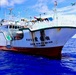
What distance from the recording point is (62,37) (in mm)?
29656

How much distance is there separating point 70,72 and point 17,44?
16132 millimetres

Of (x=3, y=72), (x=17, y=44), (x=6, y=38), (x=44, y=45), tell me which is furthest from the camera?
(x=6, y=38)

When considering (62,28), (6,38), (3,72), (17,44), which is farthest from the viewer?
(6,38)

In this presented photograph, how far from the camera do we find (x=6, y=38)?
39188mm

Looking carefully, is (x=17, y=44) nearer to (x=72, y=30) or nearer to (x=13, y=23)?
(x=13, y=23)

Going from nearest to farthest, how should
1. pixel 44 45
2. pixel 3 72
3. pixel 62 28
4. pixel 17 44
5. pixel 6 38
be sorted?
1. pixel 3 72
2. pixel 62 28
3. pixel 44 45
4. pixel 17 44
5. pixel 6 38

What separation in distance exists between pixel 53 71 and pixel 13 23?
65.2 feet

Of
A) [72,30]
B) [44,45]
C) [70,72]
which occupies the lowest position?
[70,72]

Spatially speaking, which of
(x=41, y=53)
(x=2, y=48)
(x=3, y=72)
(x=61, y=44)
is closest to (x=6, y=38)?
(x=2, y=48)

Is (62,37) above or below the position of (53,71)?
above

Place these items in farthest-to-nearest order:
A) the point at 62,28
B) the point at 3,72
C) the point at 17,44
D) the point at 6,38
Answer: the point at 6,38
the point at 17,44
the point at 62,28
the point at 3,72

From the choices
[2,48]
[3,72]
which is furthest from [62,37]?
[2,48]

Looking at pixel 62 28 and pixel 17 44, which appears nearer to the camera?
pixel 62 28

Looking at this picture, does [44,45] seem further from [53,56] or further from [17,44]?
[17,44]
